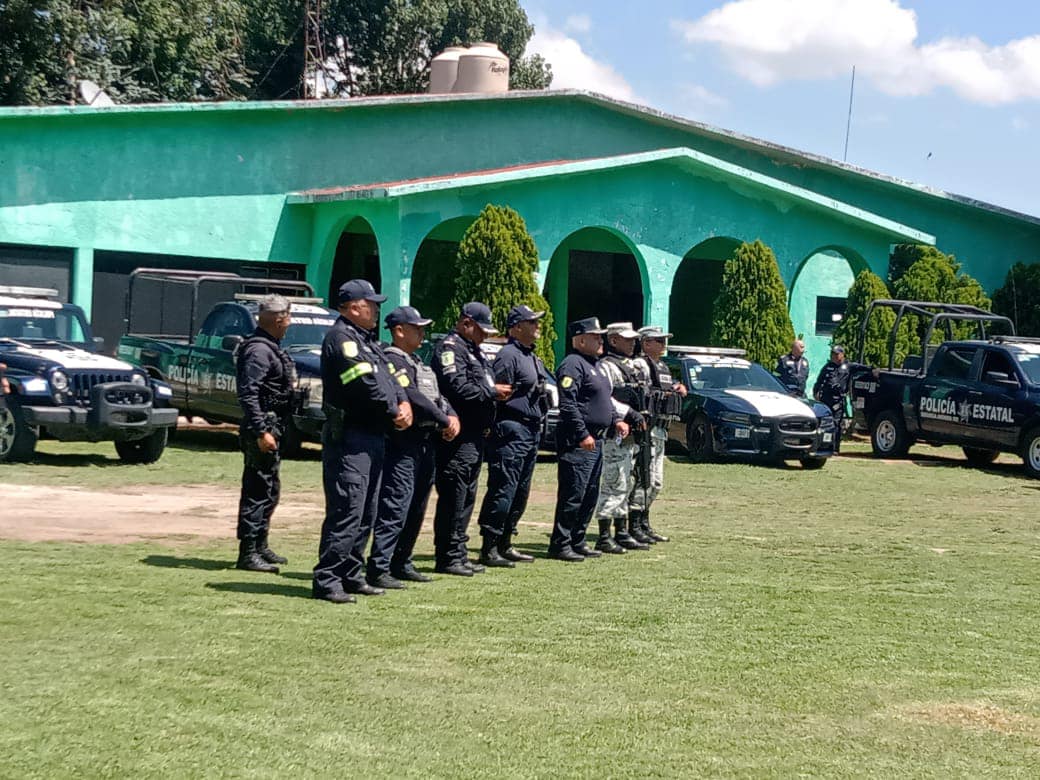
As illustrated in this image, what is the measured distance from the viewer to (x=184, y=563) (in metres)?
9.43

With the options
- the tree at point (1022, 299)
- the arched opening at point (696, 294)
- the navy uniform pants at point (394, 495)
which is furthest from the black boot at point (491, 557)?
the tree at point (1022, 299)

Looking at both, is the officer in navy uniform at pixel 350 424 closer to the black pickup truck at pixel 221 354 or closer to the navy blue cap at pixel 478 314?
the navy blue cap at pixel 478 314

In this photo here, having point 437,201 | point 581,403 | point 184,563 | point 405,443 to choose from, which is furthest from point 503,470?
point 437,201

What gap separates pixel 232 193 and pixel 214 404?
736 cm

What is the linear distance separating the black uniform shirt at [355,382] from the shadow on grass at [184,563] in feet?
5.79

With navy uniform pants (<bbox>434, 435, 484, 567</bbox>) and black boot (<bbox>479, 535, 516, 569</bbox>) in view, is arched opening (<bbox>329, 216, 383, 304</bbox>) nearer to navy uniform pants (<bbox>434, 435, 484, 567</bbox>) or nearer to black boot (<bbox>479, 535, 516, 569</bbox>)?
black boot (<bbox>479, 535, 516, 569</bbox>)

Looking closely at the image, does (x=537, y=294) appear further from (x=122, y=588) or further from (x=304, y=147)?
(x=122, y=588)

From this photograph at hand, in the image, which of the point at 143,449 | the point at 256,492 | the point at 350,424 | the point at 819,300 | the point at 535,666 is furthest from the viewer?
the point at 819,300

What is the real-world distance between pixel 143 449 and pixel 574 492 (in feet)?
23.4

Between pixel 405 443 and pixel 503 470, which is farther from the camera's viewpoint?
pixel 503 470

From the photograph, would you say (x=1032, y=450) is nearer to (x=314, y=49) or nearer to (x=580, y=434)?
(x=580, y=434)

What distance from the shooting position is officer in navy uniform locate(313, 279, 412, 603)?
8.09m

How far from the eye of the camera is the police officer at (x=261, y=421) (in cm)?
912

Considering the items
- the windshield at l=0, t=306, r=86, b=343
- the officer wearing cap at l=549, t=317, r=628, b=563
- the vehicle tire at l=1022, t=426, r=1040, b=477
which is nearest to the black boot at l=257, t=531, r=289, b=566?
the officer wearing cap at l=549, t=317, r=628, b=563
